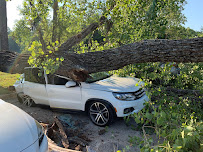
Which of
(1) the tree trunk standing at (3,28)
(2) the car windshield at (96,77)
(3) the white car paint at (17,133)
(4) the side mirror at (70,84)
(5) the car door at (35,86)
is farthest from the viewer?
(1) the tree trunk standing at (3,28)

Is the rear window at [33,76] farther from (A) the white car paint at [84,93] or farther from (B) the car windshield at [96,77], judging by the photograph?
(B) the car windshield at [96,77]

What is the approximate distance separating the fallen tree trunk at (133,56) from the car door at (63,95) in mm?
481

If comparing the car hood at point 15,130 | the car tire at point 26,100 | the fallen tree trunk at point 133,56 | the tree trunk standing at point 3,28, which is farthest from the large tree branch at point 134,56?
the tree trunk standing at point 3,28

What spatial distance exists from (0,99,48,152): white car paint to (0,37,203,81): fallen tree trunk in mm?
1818

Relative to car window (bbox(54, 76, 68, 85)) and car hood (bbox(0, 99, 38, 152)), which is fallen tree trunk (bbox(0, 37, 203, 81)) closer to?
car window (bbox(54, 76, 68, 85))

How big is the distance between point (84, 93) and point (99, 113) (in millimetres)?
677

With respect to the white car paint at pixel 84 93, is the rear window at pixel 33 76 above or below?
above

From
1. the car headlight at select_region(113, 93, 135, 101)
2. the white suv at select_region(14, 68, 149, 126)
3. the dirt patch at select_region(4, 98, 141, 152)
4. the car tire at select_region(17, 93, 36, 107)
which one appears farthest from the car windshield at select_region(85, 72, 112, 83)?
the car tire at select_region(17, 93, 36, 107)

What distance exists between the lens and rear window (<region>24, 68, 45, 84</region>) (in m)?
5.20

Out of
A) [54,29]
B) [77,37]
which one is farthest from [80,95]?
[54,29]

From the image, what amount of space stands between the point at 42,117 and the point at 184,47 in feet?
14.5

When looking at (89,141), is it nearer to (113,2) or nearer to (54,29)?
(113,2)

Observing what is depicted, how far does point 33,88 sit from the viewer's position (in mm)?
5383

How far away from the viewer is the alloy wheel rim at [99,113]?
4316mm
